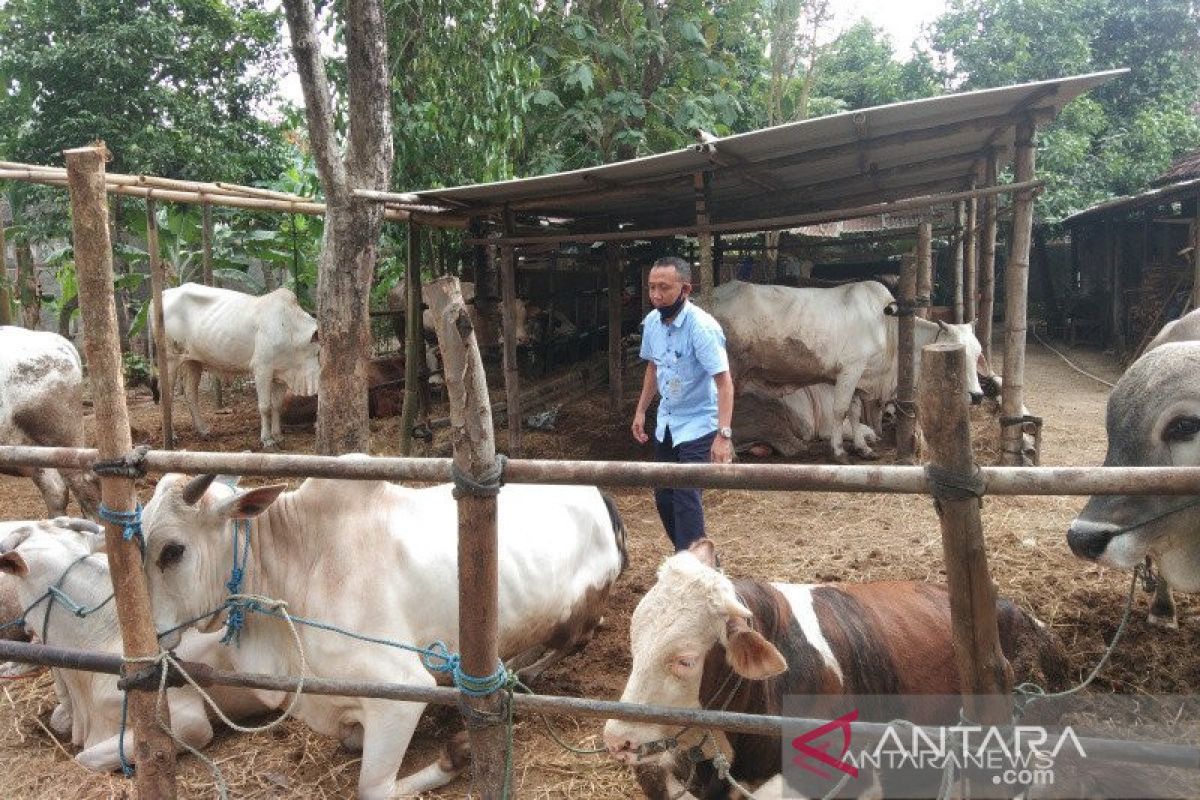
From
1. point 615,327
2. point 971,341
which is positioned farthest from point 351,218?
point 971,341

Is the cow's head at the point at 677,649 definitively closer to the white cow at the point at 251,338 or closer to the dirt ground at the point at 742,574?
the dirt ground at the point at 742,574

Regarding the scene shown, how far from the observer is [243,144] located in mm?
13406

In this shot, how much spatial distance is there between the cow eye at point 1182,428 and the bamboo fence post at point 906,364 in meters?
4.12

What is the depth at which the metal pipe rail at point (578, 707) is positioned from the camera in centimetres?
181

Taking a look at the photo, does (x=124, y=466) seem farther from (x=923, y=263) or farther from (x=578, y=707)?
(x=923, y=263)

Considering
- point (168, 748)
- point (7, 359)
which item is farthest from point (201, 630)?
point (7, 359)

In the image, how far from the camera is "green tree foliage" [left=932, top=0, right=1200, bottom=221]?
50.4ft

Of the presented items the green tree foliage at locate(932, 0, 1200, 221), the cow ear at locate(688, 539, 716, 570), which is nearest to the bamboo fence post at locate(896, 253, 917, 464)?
the cow ear at locate(688, 539, 716, 570)

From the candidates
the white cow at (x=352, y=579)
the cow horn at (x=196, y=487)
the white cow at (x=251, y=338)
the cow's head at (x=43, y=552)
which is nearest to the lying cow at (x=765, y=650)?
the white cow at (x=352, y=579)

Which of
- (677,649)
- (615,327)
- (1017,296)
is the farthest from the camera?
(615,327)

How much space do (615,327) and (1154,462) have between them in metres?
6.99

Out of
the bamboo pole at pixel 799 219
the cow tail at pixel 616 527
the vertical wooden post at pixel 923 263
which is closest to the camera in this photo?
the cow tail at pixel 616 527

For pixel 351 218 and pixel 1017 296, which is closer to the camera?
pixel 351 218

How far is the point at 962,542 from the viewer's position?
183 cm
